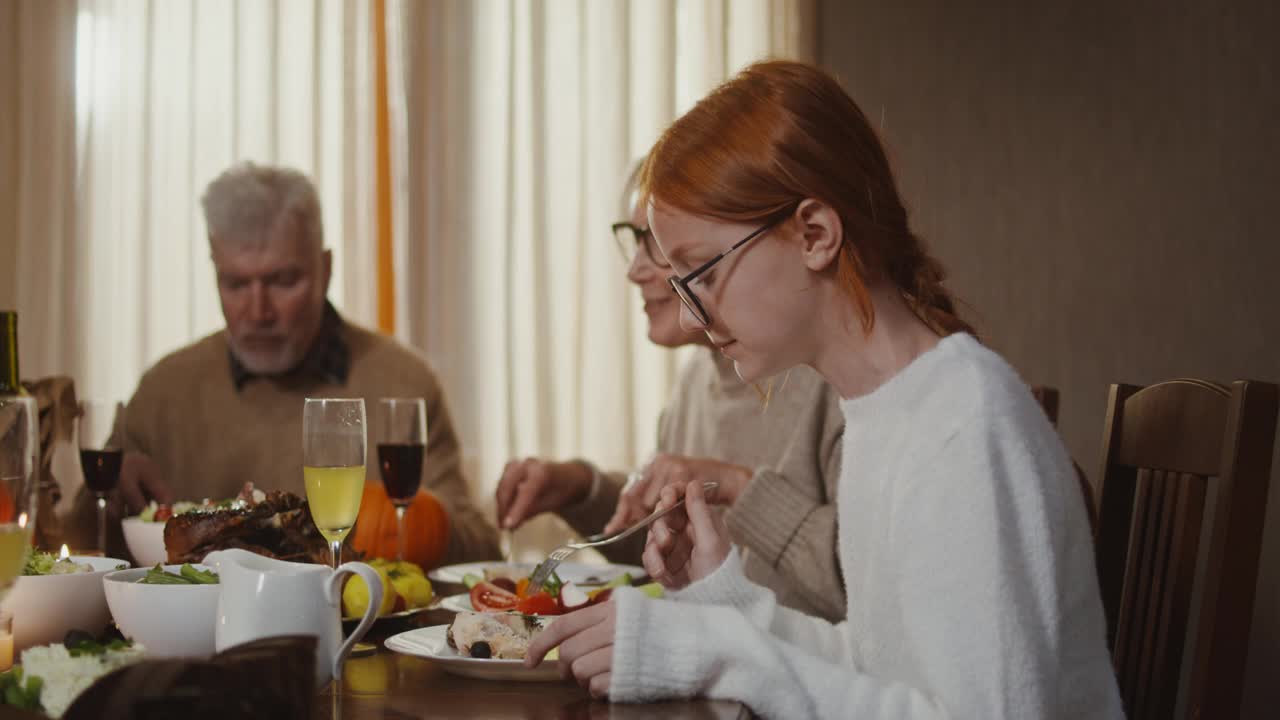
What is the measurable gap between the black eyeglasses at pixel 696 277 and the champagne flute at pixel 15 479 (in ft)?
2.05

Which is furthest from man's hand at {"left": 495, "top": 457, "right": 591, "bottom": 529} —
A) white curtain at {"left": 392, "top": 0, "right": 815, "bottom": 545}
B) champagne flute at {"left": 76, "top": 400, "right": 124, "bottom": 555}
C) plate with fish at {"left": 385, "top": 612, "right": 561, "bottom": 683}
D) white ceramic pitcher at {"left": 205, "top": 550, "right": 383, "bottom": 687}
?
white curtain at {"left": 392, "top": 0, "right": 815, "bottom": 545}

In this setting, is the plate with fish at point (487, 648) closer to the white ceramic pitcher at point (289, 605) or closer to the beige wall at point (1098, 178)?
the white ceramic pitcher at point (289, 605)

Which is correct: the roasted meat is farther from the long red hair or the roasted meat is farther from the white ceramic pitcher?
the long red hair

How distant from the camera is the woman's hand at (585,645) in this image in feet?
3.34

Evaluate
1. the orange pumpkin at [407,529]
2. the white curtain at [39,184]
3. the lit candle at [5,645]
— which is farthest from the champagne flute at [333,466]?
the white curtain at [39,184]

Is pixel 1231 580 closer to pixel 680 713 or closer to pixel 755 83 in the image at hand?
pixel 680 713

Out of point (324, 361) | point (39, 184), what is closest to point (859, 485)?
point (324, 361)

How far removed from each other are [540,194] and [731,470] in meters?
2.28

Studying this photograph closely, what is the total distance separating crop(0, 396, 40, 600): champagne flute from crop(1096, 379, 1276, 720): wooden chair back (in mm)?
1022

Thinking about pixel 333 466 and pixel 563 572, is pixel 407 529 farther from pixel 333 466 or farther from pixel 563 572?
pixel 333 466

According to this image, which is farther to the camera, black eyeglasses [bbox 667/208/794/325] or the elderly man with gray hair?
the elderly man with gray hair

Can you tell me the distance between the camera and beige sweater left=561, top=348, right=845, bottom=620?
1.85 meters

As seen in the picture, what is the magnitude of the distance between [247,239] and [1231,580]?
2353mm

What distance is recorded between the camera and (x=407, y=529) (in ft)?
6.89
